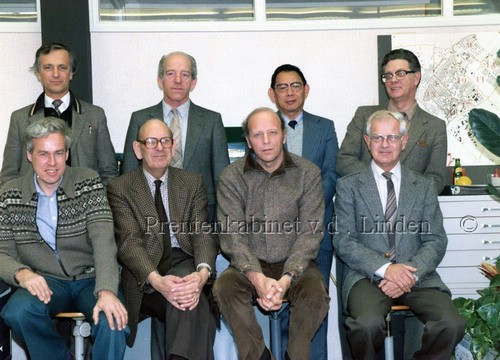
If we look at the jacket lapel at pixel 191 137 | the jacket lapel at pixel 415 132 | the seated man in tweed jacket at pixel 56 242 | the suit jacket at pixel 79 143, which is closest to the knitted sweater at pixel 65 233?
the seated man in tweed jacket at pixel 56 242

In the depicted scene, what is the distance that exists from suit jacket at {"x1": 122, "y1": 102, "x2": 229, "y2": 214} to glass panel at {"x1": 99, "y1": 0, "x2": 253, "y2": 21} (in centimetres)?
124

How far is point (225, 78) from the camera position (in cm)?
526

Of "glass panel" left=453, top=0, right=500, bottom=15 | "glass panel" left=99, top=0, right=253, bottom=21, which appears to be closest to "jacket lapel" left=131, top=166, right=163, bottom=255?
"glass panel" left=99, top=0, right=253, bottom=21

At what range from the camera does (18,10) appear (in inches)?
205

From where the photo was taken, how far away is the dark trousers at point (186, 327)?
11.4 ft

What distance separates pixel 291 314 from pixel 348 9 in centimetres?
273

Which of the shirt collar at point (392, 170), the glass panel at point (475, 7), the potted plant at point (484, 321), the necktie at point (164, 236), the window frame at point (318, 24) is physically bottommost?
the potted plant at point (484, 321)

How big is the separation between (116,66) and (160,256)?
193cm

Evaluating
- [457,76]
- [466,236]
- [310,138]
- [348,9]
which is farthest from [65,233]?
[457,76]

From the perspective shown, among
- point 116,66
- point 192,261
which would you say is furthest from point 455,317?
point 116,66

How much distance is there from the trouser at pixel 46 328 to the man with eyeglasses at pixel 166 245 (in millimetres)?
254

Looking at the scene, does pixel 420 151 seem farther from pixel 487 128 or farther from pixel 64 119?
pixel 64 119

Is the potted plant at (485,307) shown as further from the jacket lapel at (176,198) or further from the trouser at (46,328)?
the trouser at (46,328)

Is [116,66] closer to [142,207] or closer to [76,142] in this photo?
[76,142]
